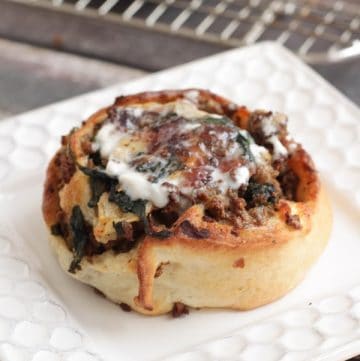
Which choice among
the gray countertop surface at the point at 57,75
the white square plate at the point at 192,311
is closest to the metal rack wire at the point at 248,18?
the gray countertop surface at the point at 57,75

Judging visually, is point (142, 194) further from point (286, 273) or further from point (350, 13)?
point (350, 13)

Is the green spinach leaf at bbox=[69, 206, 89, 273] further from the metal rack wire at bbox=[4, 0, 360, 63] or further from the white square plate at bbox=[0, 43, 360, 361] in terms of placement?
the metal rack wire at bbox=[4, 0, 360, 63]

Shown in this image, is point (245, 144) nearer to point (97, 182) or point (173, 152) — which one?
point (173, 152)

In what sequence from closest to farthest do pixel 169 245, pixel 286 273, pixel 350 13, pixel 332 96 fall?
pixel 169 245
pixel 286 273
pixel 332 96
pixel 350 13

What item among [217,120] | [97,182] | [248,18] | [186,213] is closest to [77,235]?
[97,182]

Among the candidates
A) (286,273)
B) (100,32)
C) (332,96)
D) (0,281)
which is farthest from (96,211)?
(100,32)
